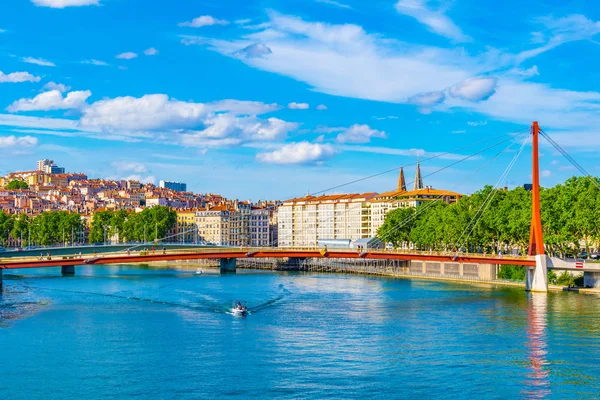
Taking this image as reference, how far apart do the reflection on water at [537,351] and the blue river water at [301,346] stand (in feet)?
0.17

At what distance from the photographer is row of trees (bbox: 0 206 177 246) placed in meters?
109

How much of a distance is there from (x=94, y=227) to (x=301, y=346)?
299ft

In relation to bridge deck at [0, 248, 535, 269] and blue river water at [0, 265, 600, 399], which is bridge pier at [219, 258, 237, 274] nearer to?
bridge deck at [0, 248, 535, 269]

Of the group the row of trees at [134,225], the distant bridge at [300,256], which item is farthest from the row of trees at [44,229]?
the distant bridge at [300,256]

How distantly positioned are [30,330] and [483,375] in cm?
1620

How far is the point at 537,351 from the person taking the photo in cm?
2762

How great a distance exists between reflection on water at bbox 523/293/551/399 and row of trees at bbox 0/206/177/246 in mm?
71969

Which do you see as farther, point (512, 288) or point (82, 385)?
point (512, 288)

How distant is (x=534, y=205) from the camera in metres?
47.2

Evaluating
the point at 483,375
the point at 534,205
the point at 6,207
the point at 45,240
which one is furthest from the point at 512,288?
the point at 6,207

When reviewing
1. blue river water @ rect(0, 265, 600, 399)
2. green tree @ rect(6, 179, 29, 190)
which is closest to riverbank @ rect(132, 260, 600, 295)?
blue river water @ rect(0, 265, 600, 399)

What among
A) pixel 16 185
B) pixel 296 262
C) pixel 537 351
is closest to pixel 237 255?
pixel 537 351

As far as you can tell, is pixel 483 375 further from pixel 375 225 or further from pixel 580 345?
pixel 375 225

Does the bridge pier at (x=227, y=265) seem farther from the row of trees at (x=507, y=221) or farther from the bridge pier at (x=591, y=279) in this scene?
the bridge pier at (x=591, y=279)
